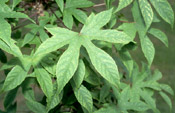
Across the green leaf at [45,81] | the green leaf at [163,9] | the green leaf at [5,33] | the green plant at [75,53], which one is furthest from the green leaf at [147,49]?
the green leaf at [5,33]

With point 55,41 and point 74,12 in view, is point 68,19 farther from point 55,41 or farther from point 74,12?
point 55,41

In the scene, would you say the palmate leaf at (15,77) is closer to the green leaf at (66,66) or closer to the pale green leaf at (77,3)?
the green leaf at (66,66)

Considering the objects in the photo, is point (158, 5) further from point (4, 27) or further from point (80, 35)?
point (4, 27)

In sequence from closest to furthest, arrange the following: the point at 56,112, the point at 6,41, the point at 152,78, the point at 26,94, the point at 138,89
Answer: the point at 6,41, the point at 26,94, the point at 56,112, the point at 138,89, the point at 152,78

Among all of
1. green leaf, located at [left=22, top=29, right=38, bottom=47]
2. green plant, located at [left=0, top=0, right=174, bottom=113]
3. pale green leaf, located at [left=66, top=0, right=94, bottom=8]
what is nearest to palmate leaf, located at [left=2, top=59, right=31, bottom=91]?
green plant, located at [left=0, top=0, right=174, bottom=113]

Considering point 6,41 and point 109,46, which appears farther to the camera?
point 109,46

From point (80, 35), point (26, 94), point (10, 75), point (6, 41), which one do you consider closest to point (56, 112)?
point (26, 94)

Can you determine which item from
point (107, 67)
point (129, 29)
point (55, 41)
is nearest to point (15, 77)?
point (55, 41)
